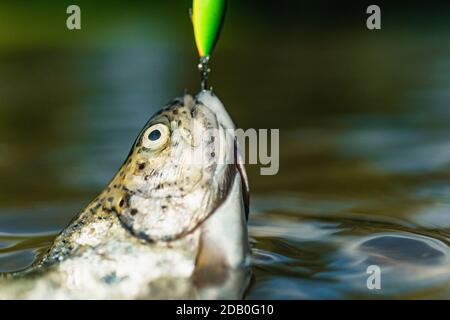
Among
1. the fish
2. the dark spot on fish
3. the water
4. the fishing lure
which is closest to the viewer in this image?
the fishing lure

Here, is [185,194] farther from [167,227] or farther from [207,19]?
[207,19]

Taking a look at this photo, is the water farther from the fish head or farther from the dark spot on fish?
the dark spot on fish

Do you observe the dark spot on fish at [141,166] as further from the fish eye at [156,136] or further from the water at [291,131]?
the water at [291,131]

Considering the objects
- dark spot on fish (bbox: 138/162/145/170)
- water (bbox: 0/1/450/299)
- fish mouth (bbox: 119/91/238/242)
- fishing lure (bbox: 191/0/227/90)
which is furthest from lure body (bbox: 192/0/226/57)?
water (bbox: 0/1/450/299)

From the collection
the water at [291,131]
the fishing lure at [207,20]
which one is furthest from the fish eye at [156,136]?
the water at [291,131]

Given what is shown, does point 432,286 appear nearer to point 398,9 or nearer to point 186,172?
point 186,172

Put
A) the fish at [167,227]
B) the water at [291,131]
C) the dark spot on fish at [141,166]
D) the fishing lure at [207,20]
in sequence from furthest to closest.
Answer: the water at [291,131]
the dark spot on fish at [141,166]
the fish at [167,227]
the fishing lure at [207,20]

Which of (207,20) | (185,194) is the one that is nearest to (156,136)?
(185,194)
